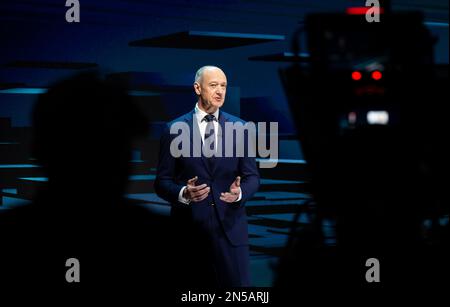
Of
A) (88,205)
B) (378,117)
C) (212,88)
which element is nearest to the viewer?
(88,205)

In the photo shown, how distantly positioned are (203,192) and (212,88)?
17.3 inches

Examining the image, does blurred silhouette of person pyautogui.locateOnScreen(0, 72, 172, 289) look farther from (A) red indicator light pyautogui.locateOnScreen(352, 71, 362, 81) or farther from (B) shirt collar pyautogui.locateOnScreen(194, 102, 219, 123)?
(A) red indicator light pyautogui.locateOnScreen(352, 71, 362, 81)

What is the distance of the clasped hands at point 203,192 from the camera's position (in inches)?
96.4

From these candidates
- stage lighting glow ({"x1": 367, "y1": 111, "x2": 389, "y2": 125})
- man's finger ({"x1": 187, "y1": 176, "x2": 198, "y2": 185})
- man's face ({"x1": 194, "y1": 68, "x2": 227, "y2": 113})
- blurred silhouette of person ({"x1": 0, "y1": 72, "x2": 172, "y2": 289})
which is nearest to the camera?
blurred silhouette of person ({"x1": 0, "y1": 72, "x2": 172, "y2": 289})

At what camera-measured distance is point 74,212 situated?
1058 millimetres

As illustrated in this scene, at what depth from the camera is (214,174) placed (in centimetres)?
268

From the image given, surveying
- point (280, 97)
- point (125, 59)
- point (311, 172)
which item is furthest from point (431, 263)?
point (125, 59)

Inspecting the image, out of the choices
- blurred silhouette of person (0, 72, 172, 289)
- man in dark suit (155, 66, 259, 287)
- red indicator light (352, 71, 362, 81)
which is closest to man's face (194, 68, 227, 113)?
man in dark suit (155, 66, 259, 287)

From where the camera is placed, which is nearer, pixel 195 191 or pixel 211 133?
pixel 195 191

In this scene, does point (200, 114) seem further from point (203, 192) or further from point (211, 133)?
point (203, 192)

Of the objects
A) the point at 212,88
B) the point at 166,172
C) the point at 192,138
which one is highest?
Result: the point at 212,88

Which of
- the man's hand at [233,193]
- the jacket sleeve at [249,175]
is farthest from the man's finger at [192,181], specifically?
the jacket sleeve at [249,175]

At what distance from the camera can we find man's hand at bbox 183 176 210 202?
2.45 metres

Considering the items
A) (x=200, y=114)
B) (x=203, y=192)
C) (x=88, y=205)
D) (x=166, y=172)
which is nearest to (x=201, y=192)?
(x=203, y=192)
